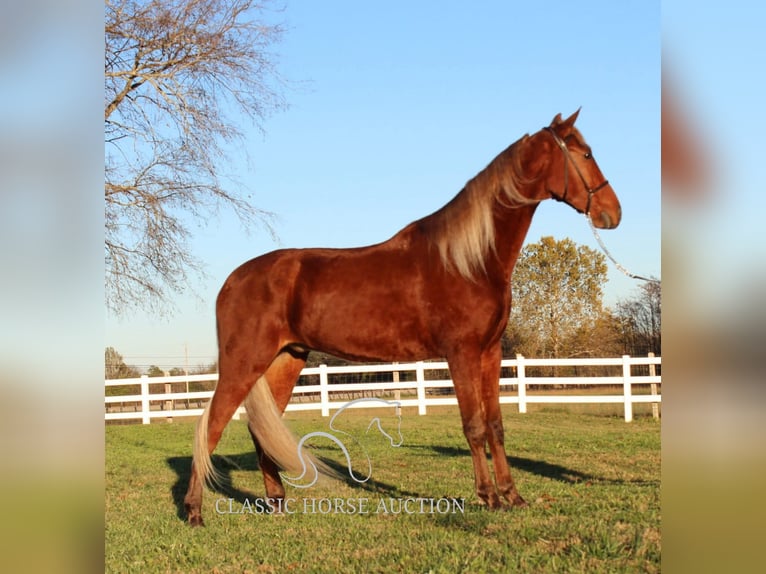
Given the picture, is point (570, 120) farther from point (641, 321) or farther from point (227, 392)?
point (227, 392)

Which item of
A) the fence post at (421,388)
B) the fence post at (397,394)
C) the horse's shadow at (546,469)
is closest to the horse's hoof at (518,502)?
the horse's shadow at (546,469)

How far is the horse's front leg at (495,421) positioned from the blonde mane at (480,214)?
60cm

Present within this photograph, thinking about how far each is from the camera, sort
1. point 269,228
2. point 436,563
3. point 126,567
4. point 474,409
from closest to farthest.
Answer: point 436,563 < point 126,567 < point 474,409 < point 269,228

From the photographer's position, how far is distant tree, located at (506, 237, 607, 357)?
15.7 ft

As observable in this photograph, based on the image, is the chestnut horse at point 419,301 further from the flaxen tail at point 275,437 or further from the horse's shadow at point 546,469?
the horse's shadow at point 546,469

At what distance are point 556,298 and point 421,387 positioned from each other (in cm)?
163

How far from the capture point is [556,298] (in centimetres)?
504

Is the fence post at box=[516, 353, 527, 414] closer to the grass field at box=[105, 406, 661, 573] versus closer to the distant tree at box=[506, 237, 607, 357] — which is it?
the grass field at box=[105, 406, 661, 573]

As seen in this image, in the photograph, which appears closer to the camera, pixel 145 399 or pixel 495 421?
pixel 495 421

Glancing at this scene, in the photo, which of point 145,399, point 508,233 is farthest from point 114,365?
point 508,233
